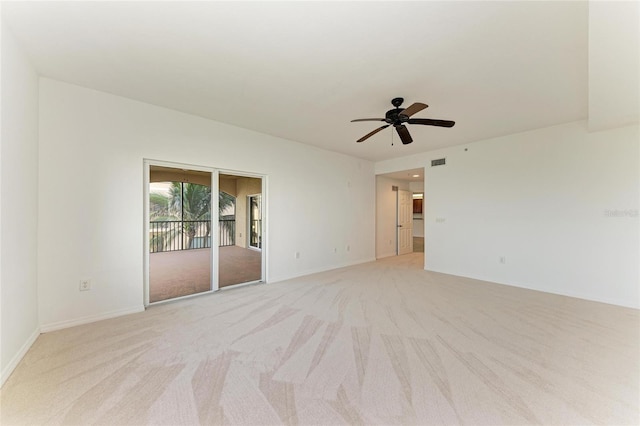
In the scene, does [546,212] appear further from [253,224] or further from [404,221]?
[253,224]

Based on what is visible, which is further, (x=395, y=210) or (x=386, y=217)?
(x=395, y=210)

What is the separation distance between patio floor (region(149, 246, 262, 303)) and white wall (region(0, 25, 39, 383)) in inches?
52.7

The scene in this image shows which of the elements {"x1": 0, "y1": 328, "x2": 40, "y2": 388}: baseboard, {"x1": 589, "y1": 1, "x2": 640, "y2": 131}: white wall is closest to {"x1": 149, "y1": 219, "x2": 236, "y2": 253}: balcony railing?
{"x1": 0, "y1": 328, "x2": 40, "y2": 388}: baseboard

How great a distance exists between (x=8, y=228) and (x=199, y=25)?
2268 mm

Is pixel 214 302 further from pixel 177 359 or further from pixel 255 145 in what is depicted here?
pixel 255 145

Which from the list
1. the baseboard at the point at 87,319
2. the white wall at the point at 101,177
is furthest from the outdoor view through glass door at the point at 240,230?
the baseboard at the point at 87,319

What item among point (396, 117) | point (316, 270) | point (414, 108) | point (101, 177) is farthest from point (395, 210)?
point (101, 177)

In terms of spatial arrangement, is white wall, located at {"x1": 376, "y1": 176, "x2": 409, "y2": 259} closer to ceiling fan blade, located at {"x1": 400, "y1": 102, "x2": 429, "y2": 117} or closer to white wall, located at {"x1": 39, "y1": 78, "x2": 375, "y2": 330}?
white wall, located at {"x1": 39, "y1": 78, "x2": 375, "y2": 330}

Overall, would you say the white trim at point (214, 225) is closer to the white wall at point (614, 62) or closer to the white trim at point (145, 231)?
the white trim at point (145, 231)

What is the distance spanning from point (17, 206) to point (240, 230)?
5.07 m

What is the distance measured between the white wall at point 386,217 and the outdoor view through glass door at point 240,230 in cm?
334

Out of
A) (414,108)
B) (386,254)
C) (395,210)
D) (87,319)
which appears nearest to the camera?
(414,108)

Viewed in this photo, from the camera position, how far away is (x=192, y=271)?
5.02m

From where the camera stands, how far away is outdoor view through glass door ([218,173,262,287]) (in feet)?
15.8
